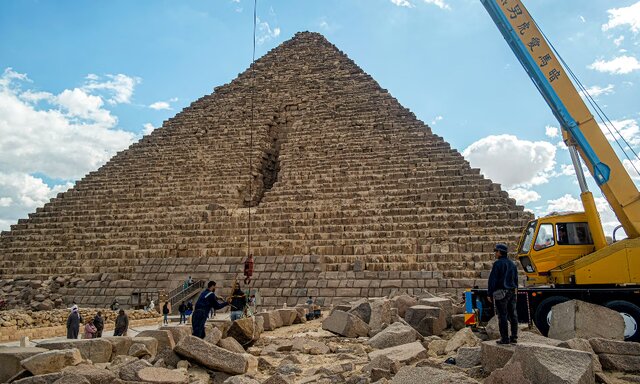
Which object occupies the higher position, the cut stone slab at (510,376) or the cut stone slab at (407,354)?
the cut stone slab at (510,376)

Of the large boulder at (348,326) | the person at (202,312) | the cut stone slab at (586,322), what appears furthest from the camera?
the large boulder at (348,326)

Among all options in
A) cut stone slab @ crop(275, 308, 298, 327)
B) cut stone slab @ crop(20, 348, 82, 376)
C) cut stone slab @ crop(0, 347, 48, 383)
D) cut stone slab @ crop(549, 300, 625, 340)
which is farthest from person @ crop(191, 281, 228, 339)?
cut stone slab @ crop(549, 300, 625, 340)

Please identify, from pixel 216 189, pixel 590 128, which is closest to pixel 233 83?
pixel 216 189

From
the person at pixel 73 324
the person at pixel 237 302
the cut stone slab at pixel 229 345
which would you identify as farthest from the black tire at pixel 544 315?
the person at pixel 73 324

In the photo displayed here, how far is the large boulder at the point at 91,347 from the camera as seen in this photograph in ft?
17.4

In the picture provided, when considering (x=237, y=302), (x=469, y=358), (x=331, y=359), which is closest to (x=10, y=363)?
(x=331, y=359)

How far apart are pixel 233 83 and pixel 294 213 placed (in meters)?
15.3

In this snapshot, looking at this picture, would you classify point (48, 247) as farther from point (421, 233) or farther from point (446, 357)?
point (446, 357)

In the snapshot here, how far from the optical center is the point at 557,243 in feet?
25.0

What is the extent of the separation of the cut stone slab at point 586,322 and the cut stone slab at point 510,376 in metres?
2.42

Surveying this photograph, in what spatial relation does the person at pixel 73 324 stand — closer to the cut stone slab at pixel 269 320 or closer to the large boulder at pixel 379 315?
the cut stone slab at pixel 269 320

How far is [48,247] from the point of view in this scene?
19.3 metres

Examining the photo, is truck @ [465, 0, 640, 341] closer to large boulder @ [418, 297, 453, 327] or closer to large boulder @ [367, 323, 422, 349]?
large boulder @ [418, 297, 453, 327]

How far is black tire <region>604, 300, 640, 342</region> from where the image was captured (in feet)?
20.4
